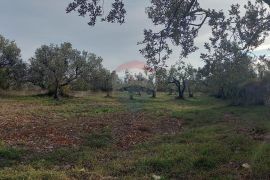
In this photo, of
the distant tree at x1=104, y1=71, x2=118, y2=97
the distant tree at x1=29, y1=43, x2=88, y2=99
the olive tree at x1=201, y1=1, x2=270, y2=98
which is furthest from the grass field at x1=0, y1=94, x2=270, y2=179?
the distant tree at x1=104, y1=71, x2=118, y2=97

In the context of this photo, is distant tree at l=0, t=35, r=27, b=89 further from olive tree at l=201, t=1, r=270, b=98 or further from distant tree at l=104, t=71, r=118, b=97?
olive tree at l=201, t=1, r=270, b=98

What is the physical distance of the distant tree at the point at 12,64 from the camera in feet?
220

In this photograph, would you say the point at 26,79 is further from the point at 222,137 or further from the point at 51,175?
the point at 51,175

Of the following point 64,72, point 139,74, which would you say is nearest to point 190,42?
point 64,72

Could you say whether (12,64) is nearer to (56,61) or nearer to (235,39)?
(56,61)

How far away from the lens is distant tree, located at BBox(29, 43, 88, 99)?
61.8 m

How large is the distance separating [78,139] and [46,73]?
44.1 m

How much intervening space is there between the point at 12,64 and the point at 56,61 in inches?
442

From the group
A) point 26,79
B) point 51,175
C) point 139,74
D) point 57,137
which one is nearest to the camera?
point 51,175

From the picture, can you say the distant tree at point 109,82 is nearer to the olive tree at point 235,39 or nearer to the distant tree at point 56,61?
the distant tree at point 56,61

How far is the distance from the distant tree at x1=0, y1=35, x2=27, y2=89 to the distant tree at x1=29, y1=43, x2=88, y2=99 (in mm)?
2110

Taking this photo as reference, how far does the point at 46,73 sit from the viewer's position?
62.0m

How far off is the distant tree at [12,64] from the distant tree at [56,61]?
2.11 meters

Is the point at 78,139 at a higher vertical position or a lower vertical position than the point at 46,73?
lower
